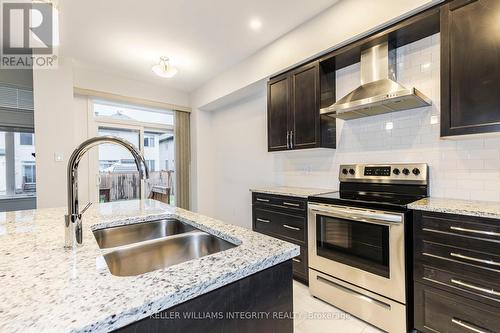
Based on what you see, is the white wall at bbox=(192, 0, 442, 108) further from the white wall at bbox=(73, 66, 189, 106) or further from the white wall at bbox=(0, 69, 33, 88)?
the white wall at bbox=(0, 69, 33, 88)

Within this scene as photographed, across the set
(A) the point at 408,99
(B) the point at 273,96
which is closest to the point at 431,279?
(A) the point at 408,99

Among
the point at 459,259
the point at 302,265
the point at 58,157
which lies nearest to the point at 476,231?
the point at 459,259

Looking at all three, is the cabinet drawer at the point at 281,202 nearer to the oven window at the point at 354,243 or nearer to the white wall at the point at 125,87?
the oven window at the point at 354,243

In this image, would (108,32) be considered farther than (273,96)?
No

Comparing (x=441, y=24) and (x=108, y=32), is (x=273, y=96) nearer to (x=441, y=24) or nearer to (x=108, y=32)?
(x=441, y=24)

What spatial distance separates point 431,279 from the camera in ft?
5.09

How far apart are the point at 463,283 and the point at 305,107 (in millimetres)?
1910

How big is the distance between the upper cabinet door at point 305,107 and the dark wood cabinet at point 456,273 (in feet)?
4.15

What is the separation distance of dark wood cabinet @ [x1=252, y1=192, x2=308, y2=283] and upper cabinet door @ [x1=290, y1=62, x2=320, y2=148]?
66cm

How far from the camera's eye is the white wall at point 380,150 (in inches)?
71.6

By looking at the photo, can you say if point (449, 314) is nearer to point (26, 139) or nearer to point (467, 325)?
point (467, 325)

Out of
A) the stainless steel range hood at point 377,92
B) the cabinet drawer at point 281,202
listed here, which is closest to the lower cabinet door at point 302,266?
the cabinet drawer at point 281,202

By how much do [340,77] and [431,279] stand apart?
2.06 meters

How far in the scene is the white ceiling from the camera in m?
2.30
